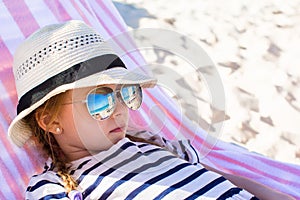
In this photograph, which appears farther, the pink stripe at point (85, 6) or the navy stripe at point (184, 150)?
the pink stripe at point (85, 6)

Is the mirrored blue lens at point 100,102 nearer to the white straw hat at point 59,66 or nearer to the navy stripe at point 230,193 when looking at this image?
the white straw hat at point 59,66

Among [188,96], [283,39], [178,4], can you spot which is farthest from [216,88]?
[178,4]

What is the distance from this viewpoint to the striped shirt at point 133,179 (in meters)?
1.22

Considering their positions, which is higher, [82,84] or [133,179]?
[82,84]

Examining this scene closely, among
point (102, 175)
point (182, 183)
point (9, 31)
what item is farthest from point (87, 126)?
point (9, 31)

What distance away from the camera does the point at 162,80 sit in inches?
60.9

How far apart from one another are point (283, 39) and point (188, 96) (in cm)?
70

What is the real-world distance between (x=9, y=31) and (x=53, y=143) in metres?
0.39

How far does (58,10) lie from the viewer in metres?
1.68

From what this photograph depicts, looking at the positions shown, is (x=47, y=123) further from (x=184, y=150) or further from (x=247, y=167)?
(x=247, y=167)

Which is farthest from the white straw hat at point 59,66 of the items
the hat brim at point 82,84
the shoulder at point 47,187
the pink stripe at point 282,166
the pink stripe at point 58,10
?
the pink stripe at point 282,166

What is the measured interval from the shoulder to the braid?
0.01 meters

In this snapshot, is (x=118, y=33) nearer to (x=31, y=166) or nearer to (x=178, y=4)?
(x=31, y=166)

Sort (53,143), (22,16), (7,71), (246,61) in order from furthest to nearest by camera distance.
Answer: (246,61), (22,16), (7,71), (53,143)
